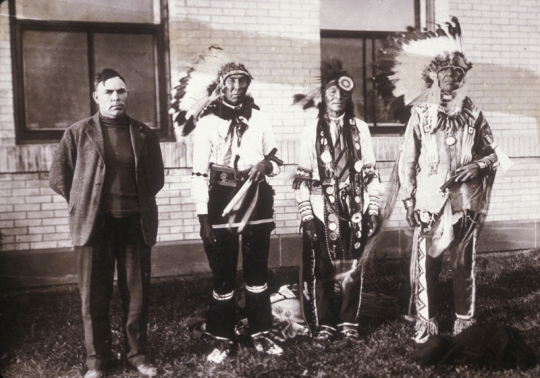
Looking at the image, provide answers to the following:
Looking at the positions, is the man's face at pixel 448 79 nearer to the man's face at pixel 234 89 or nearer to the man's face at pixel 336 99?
the man's face at pixel 336 99

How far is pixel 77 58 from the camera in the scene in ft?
13.4

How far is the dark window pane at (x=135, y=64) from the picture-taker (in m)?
4.11

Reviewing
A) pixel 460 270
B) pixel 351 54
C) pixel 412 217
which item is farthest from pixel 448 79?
pixel 460 270

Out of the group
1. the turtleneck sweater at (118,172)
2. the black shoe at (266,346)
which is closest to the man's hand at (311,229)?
the black shoe at (266,346)

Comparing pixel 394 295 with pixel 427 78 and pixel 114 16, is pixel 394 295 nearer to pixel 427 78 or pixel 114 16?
pixel 427 78

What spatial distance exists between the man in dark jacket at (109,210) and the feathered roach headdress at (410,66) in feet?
6.89

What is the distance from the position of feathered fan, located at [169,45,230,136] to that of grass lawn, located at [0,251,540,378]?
4.44 ft

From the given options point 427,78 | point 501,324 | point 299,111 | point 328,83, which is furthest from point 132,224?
point 501,324

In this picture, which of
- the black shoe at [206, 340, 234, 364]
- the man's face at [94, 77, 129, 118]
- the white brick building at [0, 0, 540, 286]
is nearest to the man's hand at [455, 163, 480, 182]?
the white brick building at [0, 0, 540, 286]

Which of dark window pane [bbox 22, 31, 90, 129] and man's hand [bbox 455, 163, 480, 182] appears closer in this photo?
dark window pane [bbox 22, 31, 90, 129]

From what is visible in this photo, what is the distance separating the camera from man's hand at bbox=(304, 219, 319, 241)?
418 centimetres

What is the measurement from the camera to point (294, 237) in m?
4.55

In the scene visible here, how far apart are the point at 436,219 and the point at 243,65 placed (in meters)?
2.09

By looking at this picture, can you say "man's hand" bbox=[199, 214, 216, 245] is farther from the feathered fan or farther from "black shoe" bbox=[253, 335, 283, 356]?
"black shoe" bbox=[253, 335, 283, 356]
